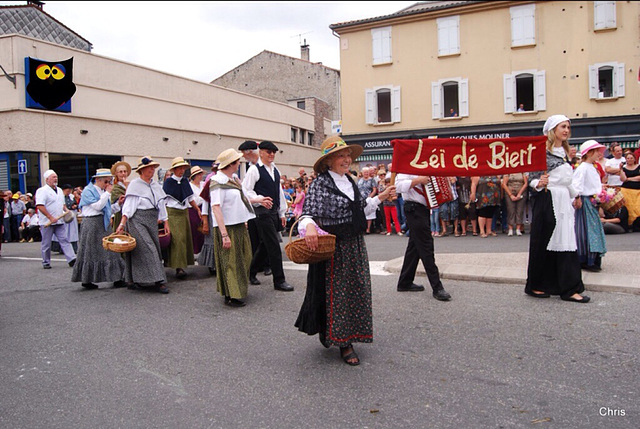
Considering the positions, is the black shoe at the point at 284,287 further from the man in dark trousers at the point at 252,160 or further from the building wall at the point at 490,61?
the building wall at the point at 490,61

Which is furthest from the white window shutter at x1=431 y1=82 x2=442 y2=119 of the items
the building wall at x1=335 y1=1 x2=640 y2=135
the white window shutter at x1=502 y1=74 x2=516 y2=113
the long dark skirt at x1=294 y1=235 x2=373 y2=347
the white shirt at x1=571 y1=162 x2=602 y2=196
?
the long dark skirt at x1=294 y1=235 x2=373 y2=347

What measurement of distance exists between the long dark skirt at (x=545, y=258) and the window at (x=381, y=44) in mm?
24526

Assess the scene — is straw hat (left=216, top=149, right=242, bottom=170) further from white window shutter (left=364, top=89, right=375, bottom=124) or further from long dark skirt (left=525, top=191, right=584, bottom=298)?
white window shutter (left=364, top=89, right=375, bottom=124)

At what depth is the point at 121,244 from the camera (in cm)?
711

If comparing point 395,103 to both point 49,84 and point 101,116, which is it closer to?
point 101,116

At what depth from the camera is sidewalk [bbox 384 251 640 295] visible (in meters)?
6.60

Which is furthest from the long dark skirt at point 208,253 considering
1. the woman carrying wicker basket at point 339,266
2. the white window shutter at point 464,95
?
the white window shutter at point 464,95

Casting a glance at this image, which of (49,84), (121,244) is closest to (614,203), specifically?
(121,244)

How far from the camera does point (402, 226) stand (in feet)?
46.4

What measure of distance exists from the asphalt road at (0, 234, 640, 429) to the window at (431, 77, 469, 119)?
2265cm

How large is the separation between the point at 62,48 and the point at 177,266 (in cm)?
2023

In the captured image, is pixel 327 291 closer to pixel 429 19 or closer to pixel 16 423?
pixel 16 423

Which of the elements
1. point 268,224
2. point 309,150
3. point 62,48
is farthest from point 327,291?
point 309,150

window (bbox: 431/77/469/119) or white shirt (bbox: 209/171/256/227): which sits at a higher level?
window (bbox: 431/77/469/119)
